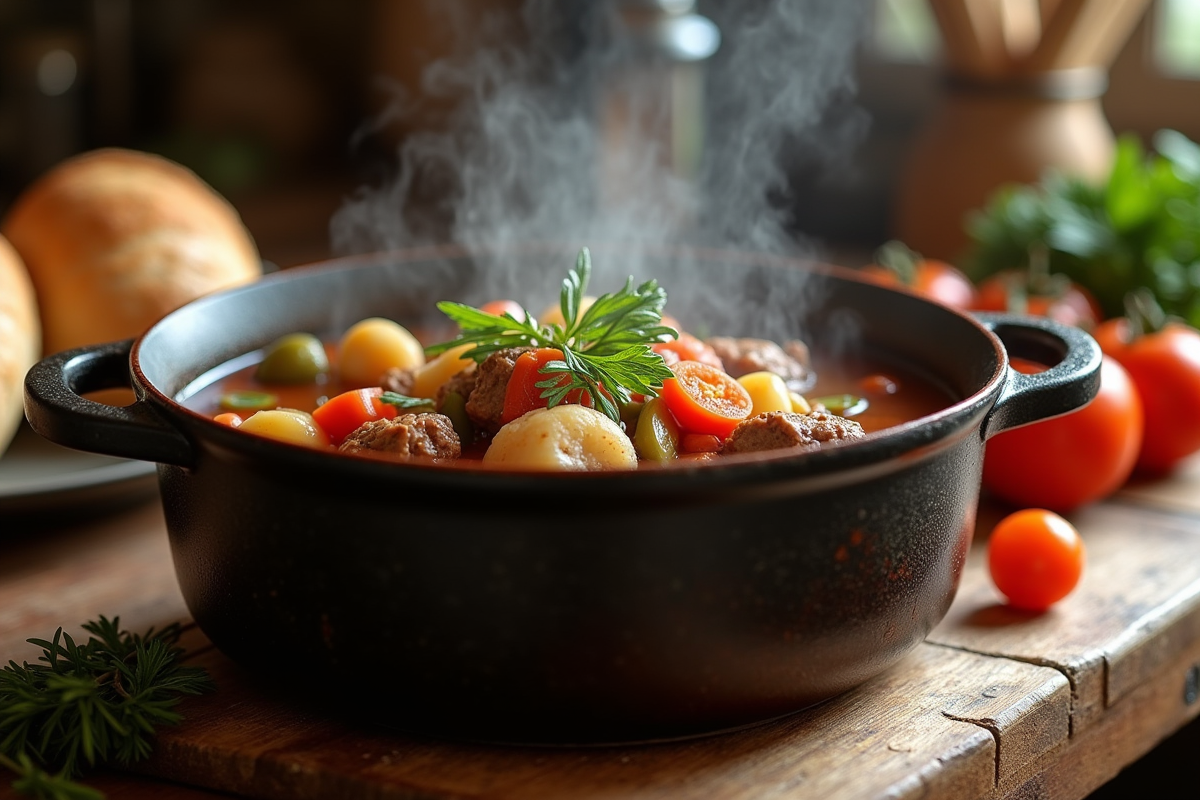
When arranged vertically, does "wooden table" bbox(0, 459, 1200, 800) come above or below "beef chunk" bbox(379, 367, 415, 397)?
below

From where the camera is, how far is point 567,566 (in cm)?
127

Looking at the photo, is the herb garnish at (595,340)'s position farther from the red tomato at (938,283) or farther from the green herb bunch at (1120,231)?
the green herb bunch at (1120,231)

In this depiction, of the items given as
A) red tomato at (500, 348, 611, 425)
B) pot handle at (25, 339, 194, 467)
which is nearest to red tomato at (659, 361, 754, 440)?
red tomato at (500, 348, 611, 425)

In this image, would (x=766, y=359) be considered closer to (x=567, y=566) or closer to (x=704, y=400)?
(x=704, y=400)

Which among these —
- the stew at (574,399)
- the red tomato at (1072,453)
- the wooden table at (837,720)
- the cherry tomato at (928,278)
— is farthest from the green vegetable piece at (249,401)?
the cherry tomato at (928,278)

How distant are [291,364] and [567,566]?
36.9 inches

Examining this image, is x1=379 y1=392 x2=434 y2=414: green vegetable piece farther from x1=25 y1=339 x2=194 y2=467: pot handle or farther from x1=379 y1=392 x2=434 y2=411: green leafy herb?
x1=25 y1=339 x2=194 y2=467: pot handle

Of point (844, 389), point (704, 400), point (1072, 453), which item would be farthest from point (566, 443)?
point (1072, 453)

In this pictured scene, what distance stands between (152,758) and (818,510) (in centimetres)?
77

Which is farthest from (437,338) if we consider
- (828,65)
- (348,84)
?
(348,84)

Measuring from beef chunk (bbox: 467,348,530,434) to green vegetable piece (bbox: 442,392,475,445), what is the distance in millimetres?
27

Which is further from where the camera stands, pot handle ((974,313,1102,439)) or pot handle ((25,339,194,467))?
pot handle ((974,313,1102,439))

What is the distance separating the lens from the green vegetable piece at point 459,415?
1700 millimetres

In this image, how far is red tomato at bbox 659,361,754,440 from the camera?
1605 mm
